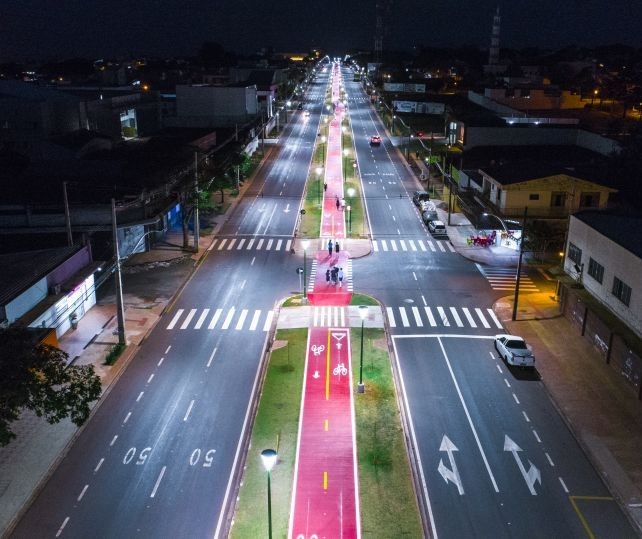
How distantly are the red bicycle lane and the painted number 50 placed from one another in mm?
3855

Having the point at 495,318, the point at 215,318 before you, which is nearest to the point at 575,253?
the point at 495,318

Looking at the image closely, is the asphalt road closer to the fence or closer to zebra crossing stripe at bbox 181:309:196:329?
zebra crossing stripe at bbox 181:309:196:329

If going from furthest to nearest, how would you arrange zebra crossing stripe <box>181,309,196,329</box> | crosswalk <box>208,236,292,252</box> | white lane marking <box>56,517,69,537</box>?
1. crosswalk <box>208,236,292,252</box>
2. zebra crossing stripe <box>181,309,196,329</box>
3. white lane marking <box>56,517,69,537</box>

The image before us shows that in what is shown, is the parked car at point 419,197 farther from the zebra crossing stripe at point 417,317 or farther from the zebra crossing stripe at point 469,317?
the zebra crossing stripe at point 417,317

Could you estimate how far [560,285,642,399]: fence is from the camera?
31.6m

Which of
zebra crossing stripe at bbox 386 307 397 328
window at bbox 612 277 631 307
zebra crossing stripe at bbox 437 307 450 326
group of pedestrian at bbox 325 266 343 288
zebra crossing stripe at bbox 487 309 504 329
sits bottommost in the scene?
zebra crossing stripe at bbox 386 307 397 328

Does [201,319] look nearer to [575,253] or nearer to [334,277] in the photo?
[334,277]

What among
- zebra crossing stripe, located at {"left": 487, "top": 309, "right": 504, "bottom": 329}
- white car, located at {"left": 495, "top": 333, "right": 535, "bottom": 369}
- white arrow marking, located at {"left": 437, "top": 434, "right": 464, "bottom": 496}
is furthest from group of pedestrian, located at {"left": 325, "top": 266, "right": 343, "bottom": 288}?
white arrow marking, located at {"left": 437, "top": 434, "right": 464, "bottom": 496}

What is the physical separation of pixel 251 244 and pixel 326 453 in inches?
1348

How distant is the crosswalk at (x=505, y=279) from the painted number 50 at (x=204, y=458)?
92.9 ft

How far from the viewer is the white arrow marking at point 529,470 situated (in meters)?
24.8

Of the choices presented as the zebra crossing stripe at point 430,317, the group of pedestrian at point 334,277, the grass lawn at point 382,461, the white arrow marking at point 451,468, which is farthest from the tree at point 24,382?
the group of pedestrian at point 334,277

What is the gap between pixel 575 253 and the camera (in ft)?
141

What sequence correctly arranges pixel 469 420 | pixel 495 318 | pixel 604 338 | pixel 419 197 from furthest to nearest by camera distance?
pixel 419 197 < pixel 495 318 < pixel 604 338 < pixel 469 420
